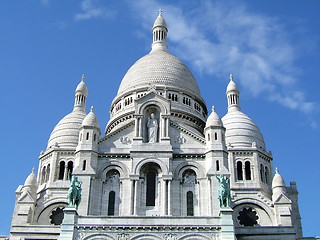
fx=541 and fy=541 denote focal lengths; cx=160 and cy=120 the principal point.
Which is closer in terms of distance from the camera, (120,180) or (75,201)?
(75,201)

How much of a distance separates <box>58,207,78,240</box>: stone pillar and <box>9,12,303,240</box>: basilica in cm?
7

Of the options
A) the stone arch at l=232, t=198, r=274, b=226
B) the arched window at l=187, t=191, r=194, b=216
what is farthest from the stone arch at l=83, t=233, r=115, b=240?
the stone arch at l=232, t=198, r=274, b=226

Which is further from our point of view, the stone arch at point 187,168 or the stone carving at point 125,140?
the stone carving at point 125,140

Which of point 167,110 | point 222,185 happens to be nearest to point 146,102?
point 167,110

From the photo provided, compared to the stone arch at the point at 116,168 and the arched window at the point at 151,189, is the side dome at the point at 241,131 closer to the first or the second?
the arched window at the point at 151,189

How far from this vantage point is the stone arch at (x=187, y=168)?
43013 mm

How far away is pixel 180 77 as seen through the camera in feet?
193

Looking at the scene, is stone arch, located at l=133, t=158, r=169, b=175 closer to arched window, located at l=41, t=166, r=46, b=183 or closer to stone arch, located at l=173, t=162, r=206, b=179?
stone arch, located at l=173, t=162, r=206, b=179

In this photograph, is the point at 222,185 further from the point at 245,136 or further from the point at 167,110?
the point at 245,136

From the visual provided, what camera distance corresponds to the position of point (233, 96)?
60.7 m

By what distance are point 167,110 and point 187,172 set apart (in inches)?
228

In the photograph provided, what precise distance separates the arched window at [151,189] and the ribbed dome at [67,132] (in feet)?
43.4

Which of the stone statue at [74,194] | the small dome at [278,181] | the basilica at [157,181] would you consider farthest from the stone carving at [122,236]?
the small dome at [278,181]

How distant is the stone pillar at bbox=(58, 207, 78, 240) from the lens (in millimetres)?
35312
